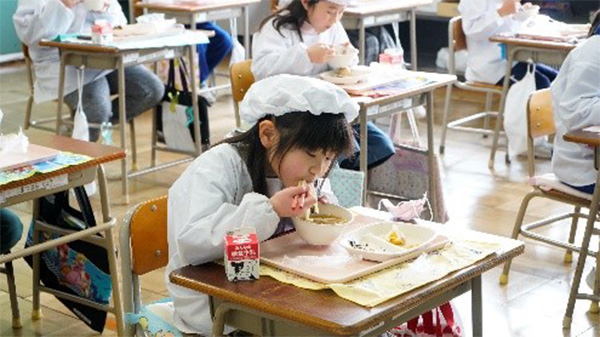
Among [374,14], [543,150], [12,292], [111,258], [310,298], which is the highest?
[310,298]

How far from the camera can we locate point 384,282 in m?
1.95

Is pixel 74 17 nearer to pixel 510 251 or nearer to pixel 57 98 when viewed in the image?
pixel 57 98

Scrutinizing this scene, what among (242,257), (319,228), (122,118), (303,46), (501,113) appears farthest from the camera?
(501,113)

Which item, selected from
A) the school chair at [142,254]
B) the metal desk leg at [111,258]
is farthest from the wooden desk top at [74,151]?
the school chair at [142,254]

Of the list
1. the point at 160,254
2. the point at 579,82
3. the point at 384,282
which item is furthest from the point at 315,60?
the point at 384,282

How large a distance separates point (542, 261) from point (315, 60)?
3.90ft

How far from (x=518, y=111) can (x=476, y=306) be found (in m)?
3.32

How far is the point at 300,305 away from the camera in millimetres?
1842

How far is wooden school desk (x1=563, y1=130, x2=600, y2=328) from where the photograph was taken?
319cm

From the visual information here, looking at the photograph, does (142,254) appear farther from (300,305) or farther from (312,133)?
(300,305)

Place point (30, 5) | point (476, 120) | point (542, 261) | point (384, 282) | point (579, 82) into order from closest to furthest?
point (384, 282) → point (579, 82) → point (542, 261) → point (30, 5) → point (476, 120)

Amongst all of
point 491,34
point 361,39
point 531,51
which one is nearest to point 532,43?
point 531,51

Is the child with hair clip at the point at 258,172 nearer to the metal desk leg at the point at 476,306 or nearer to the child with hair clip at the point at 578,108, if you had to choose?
the metal desk leg at the point at 476,306

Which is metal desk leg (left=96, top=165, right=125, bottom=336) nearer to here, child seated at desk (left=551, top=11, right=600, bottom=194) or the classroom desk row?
the classroom desk row
